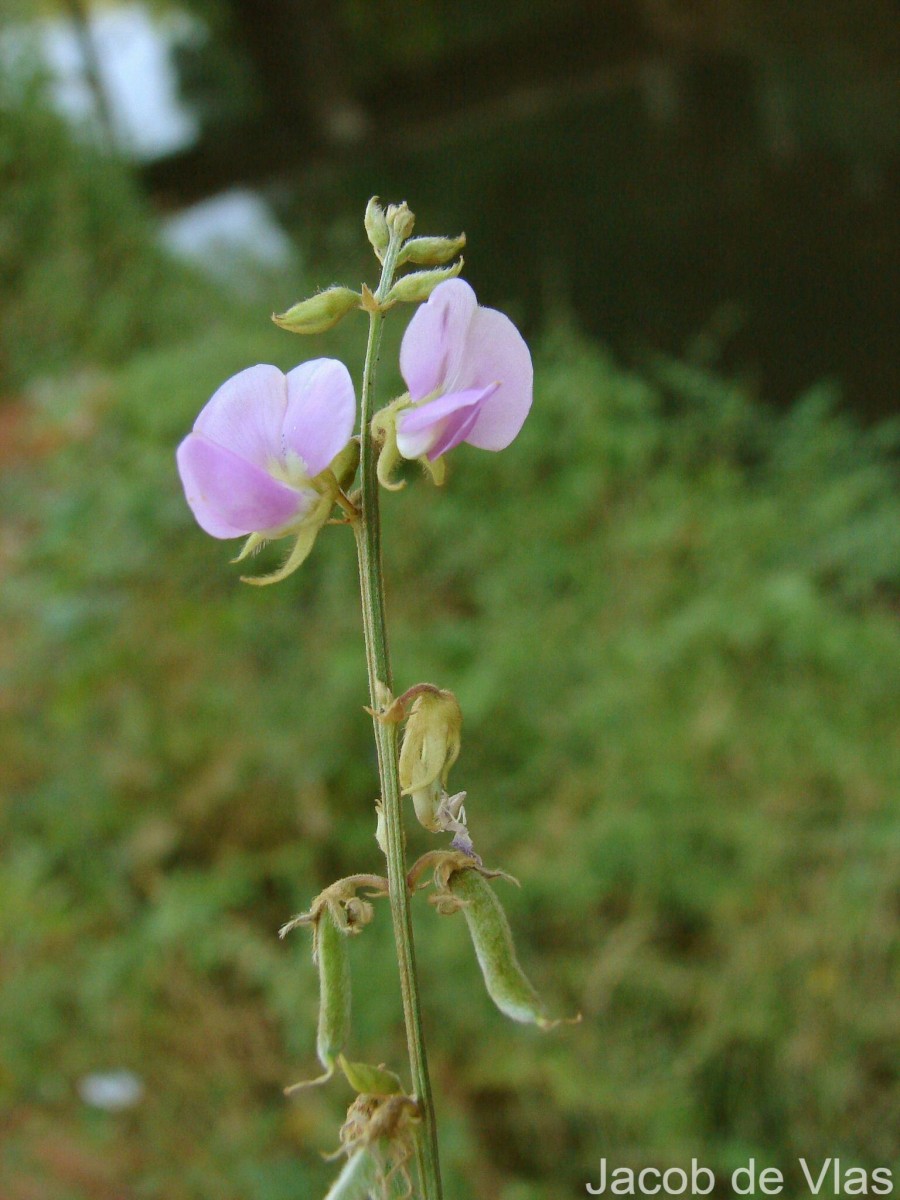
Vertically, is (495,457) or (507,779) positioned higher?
(495,457)

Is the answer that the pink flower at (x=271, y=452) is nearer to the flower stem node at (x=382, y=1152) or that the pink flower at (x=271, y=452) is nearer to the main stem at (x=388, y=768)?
the main stem at (x=388, y=768)

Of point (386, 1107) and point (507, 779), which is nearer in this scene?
point (386, 1107)

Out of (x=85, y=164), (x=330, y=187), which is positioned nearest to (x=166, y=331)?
(x=85, y=164)

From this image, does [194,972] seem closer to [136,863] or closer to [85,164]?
[136,863]

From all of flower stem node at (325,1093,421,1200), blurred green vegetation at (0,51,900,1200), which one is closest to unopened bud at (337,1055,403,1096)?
flower stem node at (325,1093,421,1200)

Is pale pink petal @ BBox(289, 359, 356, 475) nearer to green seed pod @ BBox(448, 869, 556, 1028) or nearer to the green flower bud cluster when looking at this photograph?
the green flower bud cluster

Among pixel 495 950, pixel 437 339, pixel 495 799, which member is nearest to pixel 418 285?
pixel 437 339

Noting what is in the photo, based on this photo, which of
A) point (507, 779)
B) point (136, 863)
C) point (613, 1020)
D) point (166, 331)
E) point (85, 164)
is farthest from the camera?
point (85, 164)
